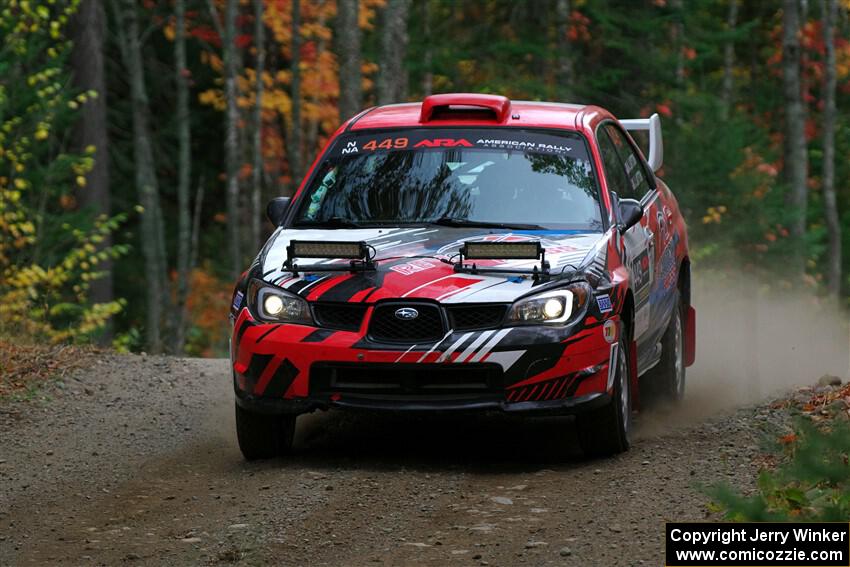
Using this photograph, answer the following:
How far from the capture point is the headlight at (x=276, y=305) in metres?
8.08

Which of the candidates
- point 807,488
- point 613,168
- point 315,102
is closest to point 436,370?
point 807,488

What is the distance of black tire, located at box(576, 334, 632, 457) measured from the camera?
8.23 metres

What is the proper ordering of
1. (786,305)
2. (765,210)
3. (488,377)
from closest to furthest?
(488,377) → (786,305) → (765,210)

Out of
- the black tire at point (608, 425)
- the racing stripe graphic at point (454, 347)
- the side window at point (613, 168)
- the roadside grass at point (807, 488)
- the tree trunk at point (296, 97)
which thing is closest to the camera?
the roadside grass at point (807, 488)

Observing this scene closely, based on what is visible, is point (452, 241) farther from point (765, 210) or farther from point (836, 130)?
point (836, 130)

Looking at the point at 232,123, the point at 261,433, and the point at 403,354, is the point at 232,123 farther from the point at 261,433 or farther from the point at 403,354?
the point at 403,354

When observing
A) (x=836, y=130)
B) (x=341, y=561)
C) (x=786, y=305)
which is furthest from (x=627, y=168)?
(x=836, y=130)

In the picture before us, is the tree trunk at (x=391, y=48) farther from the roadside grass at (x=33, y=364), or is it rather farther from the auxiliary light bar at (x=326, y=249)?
the auxiliary light bar at (x=326, y=249)

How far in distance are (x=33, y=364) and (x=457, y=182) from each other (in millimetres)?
4124

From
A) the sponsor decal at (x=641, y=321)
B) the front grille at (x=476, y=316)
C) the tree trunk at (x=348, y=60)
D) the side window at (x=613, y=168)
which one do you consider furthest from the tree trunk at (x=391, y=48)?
the front grille at (x=476, y=316)

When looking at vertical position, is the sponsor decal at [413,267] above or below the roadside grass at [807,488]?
above

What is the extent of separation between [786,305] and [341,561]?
1798cm

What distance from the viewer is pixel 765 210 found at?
2505cm

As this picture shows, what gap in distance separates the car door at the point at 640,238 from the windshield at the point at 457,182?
377 millimetres
